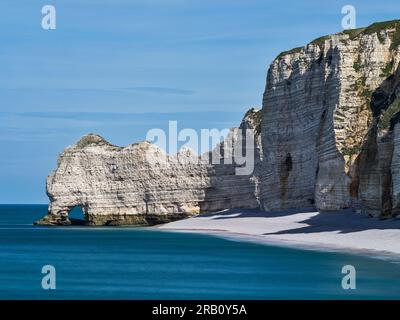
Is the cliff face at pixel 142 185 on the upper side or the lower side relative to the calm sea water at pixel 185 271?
upper

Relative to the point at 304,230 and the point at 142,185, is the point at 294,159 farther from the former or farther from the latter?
the point at 142,185

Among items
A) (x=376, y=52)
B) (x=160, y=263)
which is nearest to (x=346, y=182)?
(x=376, y=52)

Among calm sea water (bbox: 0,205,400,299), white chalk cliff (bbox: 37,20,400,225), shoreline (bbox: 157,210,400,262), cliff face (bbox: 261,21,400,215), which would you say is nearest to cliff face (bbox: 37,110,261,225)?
white chalk cliff (bbox: 37,20,400,225)

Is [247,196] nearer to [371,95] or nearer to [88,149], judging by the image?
[88,149]

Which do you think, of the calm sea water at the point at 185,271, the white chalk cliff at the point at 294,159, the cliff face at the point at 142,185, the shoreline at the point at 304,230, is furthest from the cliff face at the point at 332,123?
the calm sea water at the point at 185,271

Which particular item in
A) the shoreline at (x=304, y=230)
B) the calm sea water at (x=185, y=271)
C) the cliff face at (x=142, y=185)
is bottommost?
the calm sea water at (x=185, y=271)

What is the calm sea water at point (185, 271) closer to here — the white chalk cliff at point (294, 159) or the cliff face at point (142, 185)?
the white chalk cliff at point (294, 159)

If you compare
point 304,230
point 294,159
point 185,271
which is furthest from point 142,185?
point 185,271
